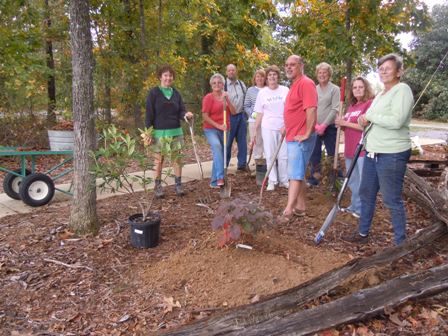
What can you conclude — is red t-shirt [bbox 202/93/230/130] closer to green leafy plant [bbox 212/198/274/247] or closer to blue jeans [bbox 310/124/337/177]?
blue jeans [bbox 310/124/337/177]

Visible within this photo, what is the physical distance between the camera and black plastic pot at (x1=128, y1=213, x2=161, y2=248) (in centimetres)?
389

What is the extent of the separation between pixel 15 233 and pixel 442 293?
4.02 m

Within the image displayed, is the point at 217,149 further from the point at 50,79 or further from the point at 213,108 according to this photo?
the point at 50,79

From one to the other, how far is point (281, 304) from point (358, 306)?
49 cm

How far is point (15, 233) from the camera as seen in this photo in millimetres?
4383

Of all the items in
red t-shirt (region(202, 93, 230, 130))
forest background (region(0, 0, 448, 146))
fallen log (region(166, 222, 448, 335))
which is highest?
forest background (region(0, 0, 448, 146))

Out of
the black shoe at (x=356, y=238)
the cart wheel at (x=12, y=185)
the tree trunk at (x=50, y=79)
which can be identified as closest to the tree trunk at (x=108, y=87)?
the tree trunk at (x=50, y=79)

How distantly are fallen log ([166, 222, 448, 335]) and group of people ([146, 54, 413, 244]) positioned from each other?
2.65ft

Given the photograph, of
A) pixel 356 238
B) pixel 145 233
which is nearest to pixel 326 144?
pixel 356 238

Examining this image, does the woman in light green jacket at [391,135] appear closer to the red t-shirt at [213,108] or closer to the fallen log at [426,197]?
the fallen log at [426,197]

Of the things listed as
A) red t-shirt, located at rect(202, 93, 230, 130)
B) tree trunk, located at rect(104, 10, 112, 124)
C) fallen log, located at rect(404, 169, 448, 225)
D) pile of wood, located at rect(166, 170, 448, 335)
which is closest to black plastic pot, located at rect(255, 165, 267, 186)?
red t-shirt, located at rect(202, 93, 230, 130)

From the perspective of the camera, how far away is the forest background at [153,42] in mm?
6211

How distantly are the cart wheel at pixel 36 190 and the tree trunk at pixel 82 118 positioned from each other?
1426 mm

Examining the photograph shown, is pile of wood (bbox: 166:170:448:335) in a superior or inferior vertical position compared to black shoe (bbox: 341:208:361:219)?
superior
